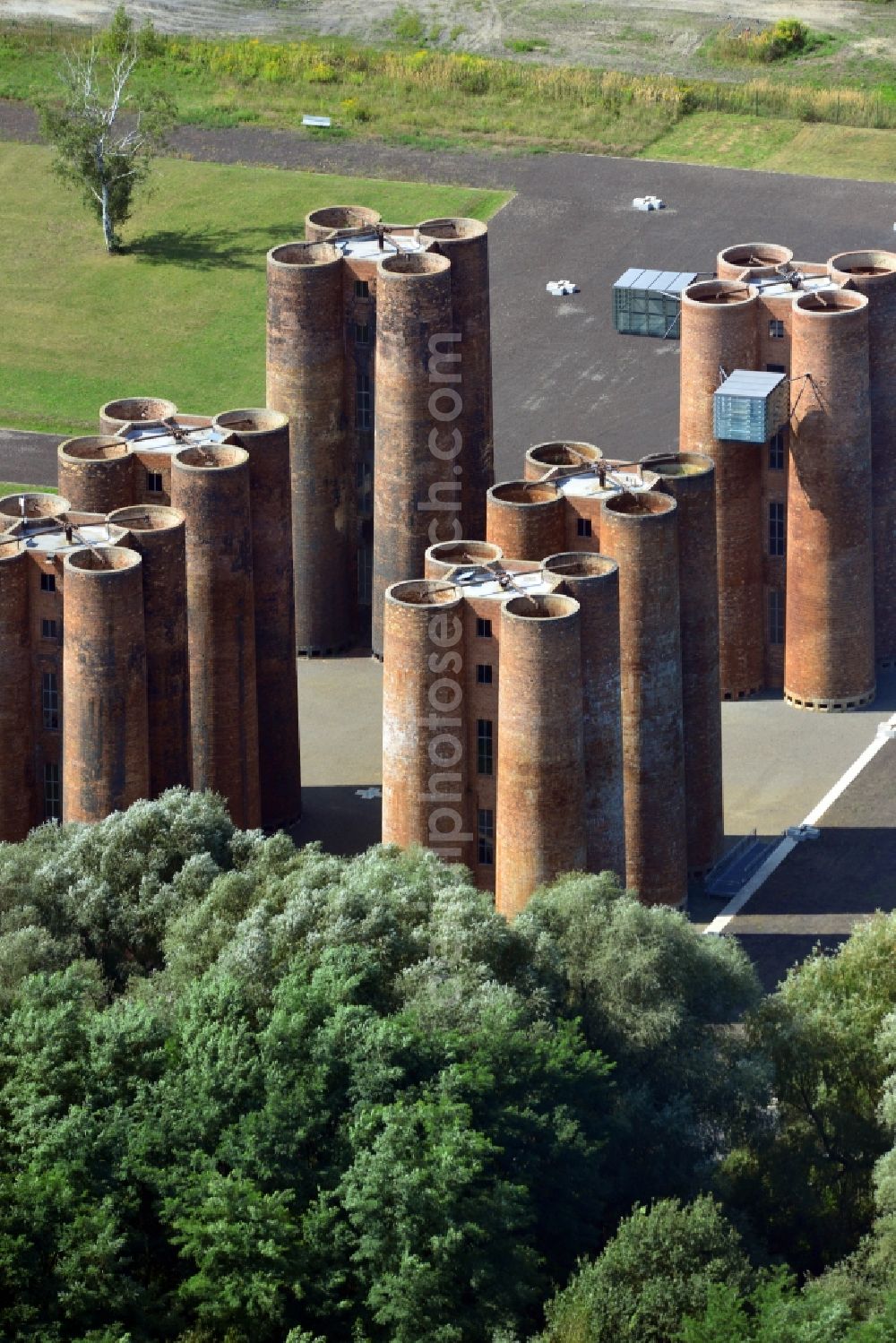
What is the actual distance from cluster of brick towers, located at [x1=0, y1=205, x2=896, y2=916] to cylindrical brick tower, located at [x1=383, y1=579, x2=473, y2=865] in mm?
104

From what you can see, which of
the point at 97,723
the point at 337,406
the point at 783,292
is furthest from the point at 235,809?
the point at 783,292

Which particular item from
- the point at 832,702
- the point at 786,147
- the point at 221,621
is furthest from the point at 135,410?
the point at 786,147

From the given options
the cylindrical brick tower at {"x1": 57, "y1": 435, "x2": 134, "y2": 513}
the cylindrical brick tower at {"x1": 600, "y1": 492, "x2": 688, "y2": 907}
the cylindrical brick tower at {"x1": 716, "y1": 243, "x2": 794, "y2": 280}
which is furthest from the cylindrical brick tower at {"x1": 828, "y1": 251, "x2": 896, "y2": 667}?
the cylindrical brick tower at {"x1": 57, "y1": 435, "x2": 134, "y2": 513}

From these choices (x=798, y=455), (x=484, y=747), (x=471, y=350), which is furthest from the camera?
(x=471, y=350)

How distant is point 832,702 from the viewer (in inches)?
5128

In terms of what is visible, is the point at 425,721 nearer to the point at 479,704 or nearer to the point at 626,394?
the point at 479,704

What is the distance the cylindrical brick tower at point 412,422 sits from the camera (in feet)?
410

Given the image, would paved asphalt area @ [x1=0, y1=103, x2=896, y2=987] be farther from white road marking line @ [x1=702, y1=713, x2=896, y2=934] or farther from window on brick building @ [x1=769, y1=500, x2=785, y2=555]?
window on brick building @ [x1=769, y1=500, x2=785, y2=555]

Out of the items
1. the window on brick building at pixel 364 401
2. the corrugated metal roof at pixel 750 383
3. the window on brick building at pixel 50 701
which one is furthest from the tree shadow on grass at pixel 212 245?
the window on brick building at pixel 50 701

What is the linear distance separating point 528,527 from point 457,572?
446 centimetres

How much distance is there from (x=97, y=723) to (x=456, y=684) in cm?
1151

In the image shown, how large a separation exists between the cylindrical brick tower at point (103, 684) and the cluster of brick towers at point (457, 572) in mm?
106

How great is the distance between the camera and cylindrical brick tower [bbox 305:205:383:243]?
433 ft

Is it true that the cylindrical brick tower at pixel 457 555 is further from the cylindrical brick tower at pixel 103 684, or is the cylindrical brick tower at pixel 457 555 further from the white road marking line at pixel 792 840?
the white road marking line at pixel 792 840
